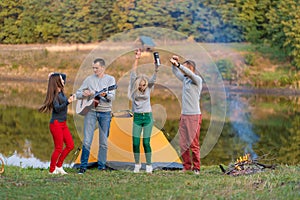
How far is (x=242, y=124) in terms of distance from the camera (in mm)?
19625

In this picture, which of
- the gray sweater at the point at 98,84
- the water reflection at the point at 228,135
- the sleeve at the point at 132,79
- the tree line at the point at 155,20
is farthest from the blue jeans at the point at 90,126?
the tree line at the point at 155,20

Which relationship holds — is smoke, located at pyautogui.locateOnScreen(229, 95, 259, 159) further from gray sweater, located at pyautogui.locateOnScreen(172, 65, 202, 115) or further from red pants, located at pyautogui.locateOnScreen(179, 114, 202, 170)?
gray sweater, located at pyautogui.locateOnScreen(172, 65, 202, 115)

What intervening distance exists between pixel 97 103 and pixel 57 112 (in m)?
0.75

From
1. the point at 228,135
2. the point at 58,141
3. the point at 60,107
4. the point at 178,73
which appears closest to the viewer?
the point at 60,107

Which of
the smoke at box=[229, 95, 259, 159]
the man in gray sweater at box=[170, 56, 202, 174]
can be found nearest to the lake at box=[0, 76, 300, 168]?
the smoke at box=[229, 95, 259, 159]

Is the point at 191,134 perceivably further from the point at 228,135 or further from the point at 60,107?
the point at 228,135

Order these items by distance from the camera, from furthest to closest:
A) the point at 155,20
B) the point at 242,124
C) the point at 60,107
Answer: the point at 155,20 < the point at 242,124 < the point at 60,107

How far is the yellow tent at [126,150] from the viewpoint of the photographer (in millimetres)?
9188

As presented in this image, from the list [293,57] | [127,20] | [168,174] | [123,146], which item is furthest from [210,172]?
[127,20]

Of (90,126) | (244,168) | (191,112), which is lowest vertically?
(244,168)

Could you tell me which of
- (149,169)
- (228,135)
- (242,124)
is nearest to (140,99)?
(149,169)

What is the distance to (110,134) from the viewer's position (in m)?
9.57

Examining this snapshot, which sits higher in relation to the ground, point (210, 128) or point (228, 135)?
point (210, 128)

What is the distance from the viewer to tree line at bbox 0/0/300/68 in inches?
1540
